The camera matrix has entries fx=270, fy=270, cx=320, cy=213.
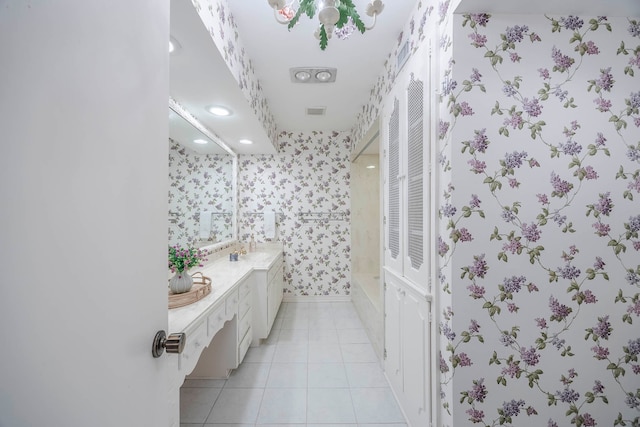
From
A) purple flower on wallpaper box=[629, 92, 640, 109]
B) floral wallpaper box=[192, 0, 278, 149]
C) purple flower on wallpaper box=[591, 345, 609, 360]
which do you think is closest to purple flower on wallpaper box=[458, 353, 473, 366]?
purple flower on wallpaper box=[591, 345, 609, 360]

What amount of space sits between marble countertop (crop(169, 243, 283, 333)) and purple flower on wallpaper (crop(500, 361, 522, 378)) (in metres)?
1.47

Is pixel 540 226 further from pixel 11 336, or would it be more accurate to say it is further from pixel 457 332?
pixel 11 336

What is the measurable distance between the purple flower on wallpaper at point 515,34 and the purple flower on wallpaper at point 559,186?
2.06 feet

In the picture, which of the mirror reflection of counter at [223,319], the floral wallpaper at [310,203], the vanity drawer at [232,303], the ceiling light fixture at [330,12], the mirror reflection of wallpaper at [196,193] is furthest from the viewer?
the floral wallpaper at [310,203]

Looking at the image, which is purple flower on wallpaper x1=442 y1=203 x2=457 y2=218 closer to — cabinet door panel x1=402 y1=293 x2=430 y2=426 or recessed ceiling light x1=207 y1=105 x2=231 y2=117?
cabinet door panel x1=402 y1=293 x2=430 y2=426

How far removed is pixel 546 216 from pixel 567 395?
2.64ft

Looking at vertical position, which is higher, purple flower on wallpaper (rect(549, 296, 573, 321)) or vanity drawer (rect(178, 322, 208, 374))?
purple flower on wallpaper (rect(549, 296, 573, 321))

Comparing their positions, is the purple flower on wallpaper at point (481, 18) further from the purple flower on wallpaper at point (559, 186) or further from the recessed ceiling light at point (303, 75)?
the recessed ceiling light at point (303, 75)

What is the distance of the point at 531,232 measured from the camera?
47.9 inches

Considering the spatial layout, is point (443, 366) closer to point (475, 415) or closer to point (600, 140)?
point (475, 415)

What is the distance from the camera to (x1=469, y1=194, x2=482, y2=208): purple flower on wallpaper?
3.99 ft

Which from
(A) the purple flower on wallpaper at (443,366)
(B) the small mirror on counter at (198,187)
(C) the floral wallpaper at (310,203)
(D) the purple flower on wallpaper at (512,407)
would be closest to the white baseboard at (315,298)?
(C) the floral wallpaper at (310,203)

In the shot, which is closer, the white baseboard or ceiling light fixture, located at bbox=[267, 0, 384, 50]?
ceiling light fixture, located at bbox=[267, 0, 384, 50]

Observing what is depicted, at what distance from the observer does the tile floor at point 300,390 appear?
5.74 feet
